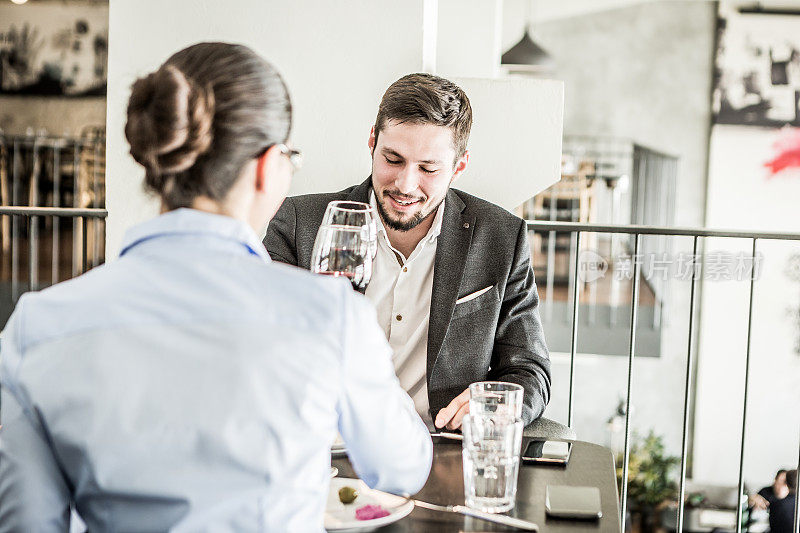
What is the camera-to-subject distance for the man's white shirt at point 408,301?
6.47 ft

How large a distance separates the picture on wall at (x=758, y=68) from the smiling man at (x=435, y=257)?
936cm

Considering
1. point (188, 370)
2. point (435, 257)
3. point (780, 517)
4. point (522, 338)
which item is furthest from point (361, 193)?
point (780, 517)

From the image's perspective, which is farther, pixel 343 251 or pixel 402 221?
pixel 402 221

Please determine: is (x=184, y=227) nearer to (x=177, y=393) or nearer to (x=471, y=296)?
(x=177, y=393)

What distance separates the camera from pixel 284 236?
204 cm

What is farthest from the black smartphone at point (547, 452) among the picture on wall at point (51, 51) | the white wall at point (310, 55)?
the picture on wall at point (51, 51)

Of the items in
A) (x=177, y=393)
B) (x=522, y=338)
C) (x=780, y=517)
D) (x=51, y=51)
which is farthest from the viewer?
(x=51, y=51)

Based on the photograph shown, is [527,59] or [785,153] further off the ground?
[527,59]

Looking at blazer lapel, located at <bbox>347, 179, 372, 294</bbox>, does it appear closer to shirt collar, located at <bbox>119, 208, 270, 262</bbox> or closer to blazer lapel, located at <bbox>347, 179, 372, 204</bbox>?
blazer lapel, located at <bbox>347, 179, 372, 204</bbox>

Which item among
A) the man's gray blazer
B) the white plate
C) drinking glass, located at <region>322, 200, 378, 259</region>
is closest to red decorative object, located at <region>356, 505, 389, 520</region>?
the white plate

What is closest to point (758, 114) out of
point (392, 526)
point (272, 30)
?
point (272, 30)

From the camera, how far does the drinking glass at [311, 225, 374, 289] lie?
50.3 inches

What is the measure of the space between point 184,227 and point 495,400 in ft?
2.07

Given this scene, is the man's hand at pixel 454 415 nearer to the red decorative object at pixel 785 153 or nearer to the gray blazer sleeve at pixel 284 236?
the gray blazer sleeve at pixel 284 236
